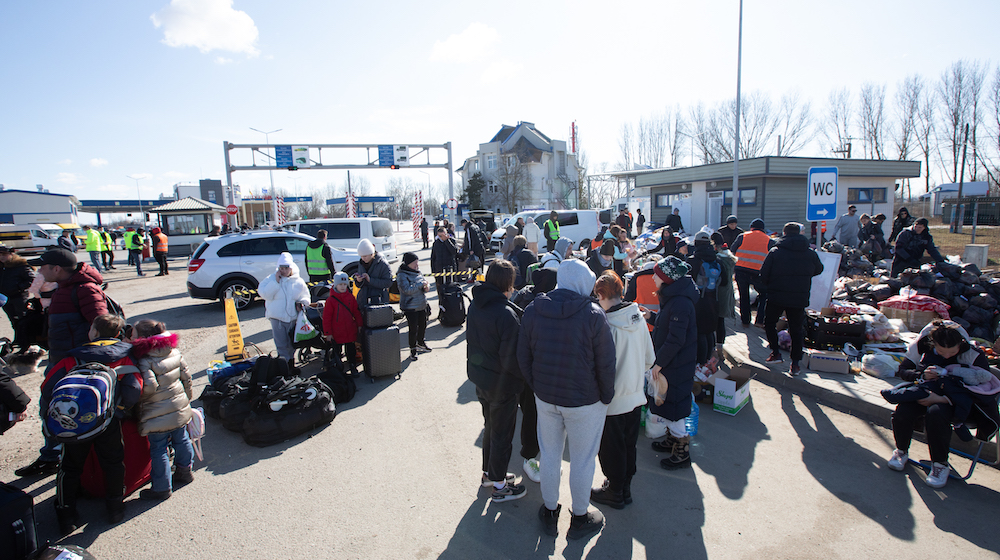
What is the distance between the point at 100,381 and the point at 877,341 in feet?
29.3

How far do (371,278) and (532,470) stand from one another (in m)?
3.93

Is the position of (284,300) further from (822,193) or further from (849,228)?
(849,228)

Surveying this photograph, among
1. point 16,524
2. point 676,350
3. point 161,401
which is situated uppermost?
point 676,350

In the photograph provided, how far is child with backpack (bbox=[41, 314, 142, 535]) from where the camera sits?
121 inches

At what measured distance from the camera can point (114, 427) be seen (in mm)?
3424

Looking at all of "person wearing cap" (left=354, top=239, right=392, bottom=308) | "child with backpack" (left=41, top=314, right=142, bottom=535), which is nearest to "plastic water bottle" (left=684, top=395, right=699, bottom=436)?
"person wearing cap" (left=354, top=239, right=392, bottom=308)

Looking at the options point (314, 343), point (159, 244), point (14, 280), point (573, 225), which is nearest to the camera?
point (314, 343)

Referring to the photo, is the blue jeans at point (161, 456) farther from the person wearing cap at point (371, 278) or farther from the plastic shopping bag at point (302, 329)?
the person wearing cap at point (371, 278)

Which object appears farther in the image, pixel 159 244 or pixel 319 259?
pixel 159 244

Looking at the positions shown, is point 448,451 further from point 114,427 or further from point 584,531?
point 114,427

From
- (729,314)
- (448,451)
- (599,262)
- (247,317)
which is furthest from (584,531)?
(247,317)

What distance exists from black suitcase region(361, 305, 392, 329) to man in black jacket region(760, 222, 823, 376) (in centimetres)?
508

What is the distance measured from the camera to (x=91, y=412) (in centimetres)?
311

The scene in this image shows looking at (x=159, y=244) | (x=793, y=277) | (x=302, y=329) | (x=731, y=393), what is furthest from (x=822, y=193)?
(x=159, y=244)
